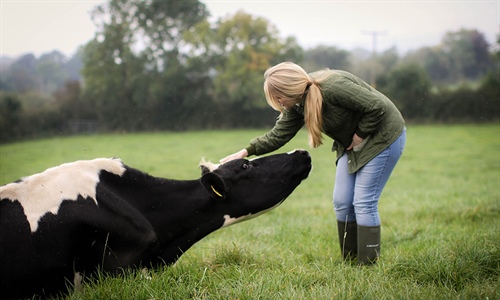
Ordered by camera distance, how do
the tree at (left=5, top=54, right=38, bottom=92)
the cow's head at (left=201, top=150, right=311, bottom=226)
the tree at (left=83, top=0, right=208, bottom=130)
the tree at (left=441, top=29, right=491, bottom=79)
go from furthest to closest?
the tree at (left=83, top=0, right=208, bottom=130), the tree at (left=441, top=29, right=491, bottom=79), the tree at (left=5, top=54, right=38, bottom=92), the cow's head at (left=201, top=150, right=311, bottom=226)

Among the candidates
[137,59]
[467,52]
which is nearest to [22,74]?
[137,59]

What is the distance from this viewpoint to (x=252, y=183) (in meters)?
4.29

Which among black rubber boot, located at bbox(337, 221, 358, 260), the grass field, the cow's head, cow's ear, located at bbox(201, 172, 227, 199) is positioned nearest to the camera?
the grass field

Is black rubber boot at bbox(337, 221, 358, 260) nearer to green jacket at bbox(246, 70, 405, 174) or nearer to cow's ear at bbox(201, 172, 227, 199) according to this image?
green jacket at bbox(246, 70, 405, 174)

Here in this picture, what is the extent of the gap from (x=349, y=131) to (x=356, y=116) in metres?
0.15

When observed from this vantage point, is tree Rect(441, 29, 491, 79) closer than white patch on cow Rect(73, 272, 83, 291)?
No

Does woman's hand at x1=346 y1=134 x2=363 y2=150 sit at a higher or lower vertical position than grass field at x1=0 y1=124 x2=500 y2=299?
higher

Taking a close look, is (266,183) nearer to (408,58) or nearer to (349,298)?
(349,298)

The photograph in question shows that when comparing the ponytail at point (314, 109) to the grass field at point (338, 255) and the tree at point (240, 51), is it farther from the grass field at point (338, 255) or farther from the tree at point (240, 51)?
the tree at point (240, 51)

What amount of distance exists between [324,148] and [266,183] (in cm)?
2027

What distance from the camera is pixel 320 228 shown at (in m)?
6.49

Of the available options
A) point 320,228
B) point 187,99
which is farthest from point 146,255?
point 187,99

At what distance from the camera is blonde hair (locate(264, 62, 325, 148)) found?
406 centimetres

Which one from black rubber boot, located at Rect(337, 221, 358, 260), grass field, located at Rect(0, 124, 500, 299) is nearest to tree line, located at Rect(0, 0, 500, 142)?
grass field, located at Rect(0, 124, 500, 299)
